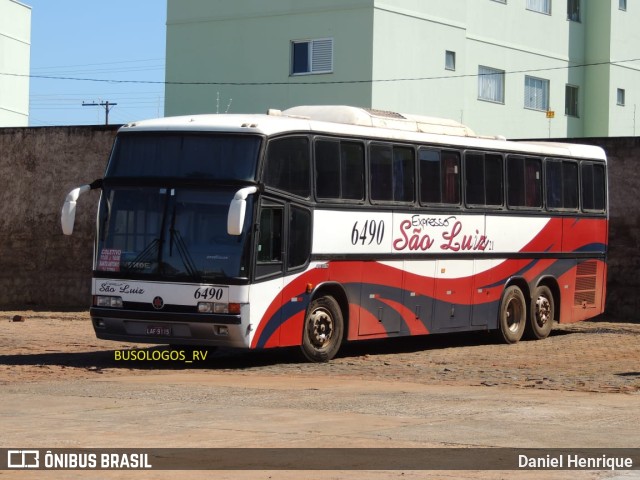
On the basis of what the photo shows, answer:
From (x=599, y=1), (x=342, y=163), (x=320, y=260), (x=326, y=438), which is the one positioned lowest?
(x=326, y=438)

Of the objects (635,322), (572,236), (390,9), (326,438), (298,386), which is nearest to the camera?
(326,438)

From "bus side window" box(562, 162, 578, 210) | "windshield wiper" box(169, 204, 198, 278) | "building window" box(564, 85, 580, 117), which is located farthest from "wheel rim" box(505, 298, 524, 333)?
"building window" box(564, 85, 580, 117)

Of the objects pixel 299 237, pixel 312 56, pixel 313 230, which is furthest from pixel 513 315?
pixel 312 56

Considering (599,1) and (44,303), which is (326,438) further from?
(599,1)

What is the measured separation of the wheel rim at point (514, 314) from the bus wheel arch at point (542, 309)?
36 cm

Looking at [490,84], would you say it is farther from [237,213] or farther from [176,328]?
[237,213]

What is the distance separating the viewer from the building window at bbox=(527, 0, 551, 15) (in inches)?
2138

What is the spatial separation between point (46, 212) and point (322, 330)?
14931 mm

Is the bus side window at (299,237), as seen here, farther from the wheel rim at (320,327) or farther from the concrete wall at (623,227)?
the concrete wall at (623,227)

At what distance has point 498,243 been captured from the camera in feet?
80.1

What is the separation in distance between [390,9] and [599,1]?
14987 mm

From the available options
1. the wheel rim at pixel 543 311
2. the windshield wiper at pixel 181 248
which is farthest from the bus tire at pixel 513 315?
the windshield wiper at pixel 181 248

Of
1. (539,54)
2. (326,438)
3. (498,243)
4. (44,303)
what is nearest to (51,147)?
(44,303)

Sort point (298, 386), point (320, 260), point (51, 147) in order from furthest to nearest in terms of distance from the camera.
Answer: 1. point (51, 147)
2. point (320, 260)
3. point (298, 386)
